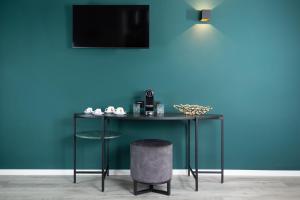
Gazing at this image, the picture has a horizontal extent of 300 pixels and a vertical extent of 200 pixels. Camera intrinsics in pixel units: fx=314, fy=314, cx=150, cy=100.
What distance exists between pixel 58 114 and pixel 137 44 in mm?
1254

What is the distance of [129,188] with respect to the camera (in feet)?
10.9

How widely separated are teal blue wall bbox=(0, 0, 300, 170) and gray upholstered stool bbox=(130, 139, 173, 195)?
641 mm

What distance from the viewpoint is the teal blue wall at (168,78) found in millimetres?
3691

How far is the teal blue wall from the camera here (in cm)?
369

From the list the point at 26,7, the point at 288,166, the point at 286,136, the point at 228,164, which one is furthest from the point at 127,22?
the point at 288,166

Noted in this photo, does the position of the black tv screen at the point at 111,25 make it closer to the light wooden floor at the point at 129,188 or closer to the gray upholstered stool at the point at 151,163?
the gray upholstered stool at the point at 151,163

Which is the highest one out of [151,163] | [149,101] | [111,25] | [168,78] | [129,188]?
[111,25]

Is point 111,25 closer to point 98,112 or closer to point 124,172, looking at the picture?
point 98,112

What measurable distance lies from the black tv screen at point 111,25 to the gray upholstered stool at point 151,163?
3.95 feet

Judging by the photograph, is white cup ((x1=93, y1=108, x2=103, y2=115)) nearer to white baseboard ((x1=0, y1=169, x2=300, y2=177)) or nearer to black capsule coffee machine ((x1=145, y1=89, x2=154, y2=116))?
black capsule coffee machine ((x1=145, y1=89, x2=154, y2=116))

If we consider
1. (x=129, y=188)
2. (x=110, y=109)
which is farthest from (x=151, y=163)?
(x=110, y=109)

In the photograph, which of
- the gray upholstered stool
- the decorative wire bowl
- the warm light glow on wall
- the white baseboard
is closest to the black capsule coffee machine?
the decorative wire bowl

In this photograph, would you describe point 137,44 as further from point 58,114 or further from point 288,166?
point 288,166

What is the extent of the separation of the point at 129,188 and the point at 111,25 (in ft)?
6.01
